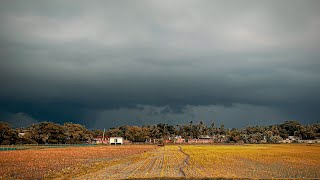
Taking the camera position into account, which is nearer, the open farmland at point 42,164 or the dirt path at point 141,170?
the dirt path at point 141,170

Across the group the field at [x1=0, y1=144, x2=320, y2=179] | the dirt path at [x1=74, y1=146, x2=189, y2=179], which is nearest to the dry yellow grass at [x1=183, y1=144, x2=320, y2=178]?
the field at [x1=0, y1=144, x2=320, y2=179]

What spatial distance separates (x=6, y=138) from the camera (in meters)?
125

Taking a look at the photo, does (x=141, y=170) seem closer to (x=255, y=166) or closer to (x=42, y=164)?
(x=42, y=164)

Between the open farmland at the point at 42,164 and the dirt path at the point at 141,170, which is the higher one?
the open farmland at the point at 42,164

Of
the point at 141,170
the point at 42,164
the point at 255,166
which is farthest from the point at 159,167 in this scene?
the point at 42,164

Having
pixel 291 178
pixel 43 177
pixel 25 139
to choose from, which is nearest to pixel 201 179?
pixel 291 178

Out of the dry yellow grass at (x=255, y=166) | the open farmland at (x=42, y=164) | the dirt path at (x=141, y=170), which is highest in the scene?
the open farmland at (x=42, y=164)

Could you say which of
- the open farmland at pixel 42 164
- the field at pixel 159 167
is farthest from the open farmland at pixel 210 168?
the open farmland at pixel 42 164

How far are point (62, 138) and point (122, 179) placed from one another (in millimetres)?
→ 138346

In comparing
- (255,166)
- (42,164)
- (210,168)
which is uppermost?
(42,164)

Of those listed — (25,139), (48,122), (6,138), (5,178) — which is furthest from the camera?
(48,122)

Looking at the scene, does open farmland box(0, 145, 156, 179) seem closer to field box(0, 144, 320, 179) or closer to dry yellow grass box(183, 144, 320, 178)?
field box(0, 144, 320, 179)

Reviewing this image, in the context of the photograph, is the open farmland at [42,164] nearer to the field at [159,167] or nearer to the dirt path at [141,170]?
the field at [159,167]

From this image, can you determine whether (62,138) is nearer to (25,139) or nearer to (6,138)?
(25,139)
